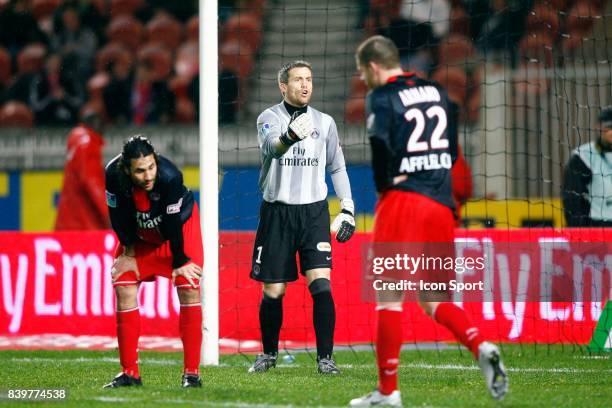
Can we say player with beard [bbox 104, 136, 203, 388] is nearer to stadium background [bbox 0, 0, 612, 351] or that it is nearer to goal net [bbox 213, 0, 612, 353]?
goal net [bbox 213, 0, 612, 353]

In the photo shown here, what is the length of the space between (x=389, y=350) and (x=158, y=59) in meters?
12.6

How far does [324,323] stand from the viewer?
7988mm

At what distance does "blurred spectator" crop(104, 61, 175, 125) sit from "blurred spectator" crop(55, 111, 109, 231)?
3.48 metres

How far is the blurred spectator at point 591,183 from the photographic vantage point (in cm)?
1021

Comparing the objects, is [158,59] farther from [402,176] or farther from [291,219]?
[402,176]

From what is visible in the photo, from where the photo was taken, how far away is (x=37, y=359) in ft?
30.2

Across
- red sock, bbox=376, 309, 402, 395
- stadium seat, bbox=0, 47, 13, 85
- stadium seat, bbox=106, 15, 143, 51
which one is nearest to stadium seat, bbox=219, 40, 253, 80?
stadium seat, bbox=106, 15, 143, 51

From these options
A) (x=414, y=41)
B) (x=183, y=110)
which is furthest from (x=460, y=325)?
(x=183, y=110)

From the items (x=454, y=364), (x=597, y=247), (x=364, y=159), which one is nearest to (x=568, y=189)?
(x=597, y=247)

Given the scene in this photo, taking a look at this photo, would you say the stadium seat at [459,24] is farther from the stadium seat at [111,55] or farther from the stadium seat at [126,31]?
the stadium seat at [126,31]

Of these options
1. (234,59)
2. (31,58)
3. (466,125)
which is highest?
(31,58)

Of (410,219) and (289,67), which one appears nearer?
(410,219)

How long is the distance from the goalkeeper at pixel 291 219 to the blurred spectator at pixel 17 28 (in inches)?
434

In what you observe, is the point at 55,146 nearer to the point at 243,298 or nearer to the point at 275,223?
the point at 243,298
